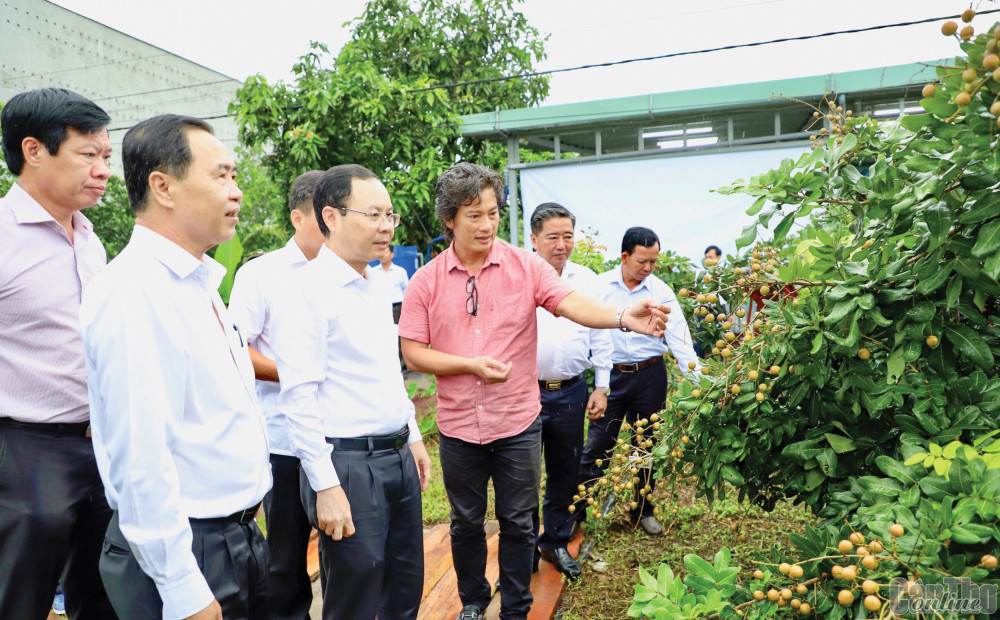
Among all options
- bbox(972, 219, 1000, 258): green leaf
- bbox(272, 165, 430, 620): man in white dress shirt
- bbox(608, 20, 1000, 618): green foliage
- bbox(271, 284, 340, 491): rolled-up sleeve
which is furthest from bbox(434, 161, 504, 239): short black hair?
bbox(972, 219, 1000, 258): green leaf

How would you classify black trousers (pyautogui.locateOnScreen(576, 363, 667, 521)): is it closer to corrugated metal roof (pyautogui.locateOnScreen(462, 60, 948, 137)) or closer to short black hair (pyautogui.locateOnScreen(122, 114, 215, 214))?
short black hair (pyautogui.locateOnScreen(122, 114, 215, 214))

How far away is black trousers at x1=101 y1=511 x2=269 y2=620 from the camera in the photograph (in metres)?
1.61

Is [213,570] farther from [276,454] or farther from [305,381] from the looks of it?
[276,454]

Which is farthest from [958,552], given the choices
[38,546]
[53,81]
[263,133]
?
[53,81]

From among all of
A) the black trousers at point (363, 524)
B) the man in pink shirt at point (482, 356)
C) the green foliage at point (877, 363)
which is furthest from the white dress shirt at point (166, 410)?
the man in pink shirt at point (482, 356)

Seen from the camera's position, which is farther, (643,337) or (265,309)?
(643,337)

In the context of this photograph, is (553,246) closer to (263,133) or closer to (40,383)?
(40,383)

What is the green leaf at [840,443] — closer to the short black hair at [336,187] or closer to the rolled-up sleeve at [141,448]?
the rolled-up sleeve at [141,448]

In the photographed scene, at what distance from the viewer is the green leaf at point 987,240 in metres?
1.36

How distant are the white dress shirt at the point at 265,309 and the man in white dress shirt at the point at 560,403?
1428 mm

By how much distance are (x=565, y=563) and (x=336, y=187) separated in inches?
99.3

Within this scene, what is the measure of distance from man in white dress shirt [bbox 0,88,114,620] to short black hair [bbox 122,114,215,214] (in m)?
0.59

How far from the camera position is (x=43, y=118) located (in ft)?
6.79

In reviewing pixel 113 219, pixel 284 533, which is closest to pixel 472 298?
pixel 284 533
